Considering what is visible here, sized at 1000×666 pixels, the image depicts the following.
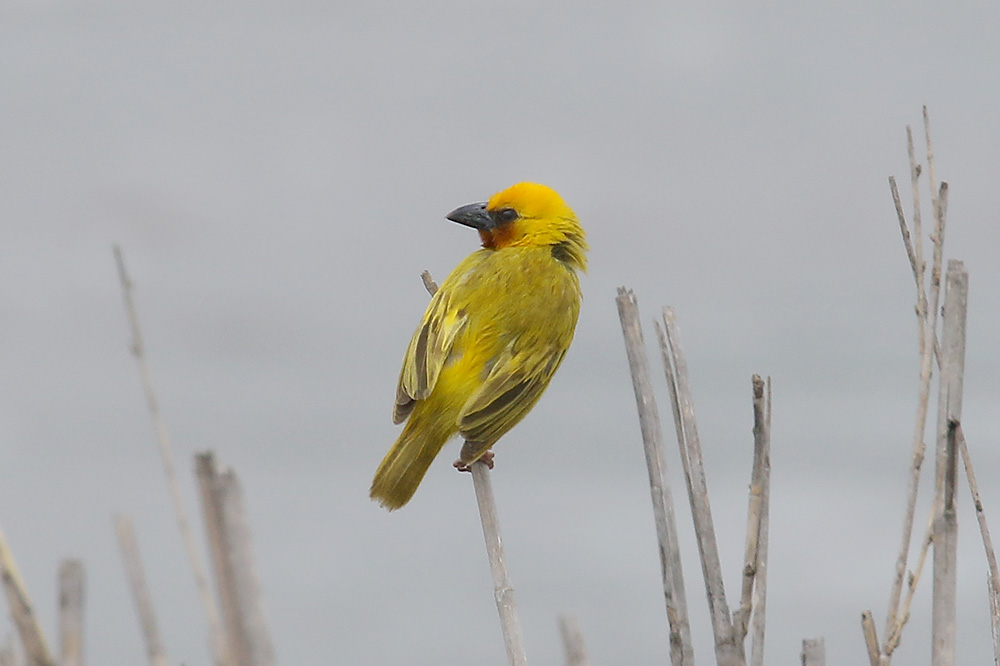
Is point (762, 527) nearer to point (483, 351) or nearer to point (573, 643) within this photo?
point (573, 643)

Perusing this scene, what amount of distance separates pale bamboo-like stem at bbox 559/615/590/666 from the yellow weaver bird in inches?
41.0

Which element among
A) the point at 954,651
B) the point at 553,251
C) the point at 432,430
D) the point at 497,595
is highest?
the point at 553,251

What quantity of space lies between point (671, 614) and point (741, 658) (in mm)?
175

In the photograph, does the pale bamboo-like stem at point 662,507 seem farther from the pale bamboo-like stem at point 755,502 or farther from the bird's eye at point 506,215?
the bird's eye at point 506,215

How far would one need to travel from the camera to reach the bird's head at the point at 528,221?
455 cm

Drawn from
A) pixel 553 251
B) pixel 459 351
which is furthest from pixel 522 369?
pixel 553 251

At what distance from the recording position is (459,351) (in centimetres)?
402

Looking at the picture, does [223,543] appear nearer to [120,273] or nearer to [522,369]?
[120,273]

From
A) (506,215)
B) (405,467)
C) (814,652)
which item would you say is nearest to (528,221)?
(506,215)

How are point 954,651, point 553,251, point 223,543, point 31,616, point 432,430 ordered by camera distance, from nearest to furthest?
1. point 223,543
2. point 31,616
3. point 954,651
4. point 432,430
5. point 553,251

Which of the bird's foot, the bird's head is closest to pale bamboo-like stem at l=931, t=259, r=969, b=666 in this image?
the bird's foot

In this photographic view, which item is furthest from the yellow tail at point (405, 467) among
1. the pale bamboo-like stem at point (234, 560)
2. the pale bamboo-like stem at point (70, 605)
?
the pale bamboo-like stem at point (234, 560)

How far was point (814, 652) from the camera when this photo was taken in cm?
246

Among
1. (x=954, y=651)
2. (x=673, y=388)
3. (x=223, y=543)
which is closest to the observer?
(x=223, y=543)
